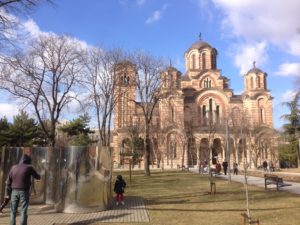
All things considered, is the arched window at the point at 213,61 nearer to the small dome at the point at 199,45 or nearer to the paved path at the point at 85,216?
the small dome at the point at 199,45

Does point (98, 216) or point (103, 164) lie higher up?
Result: point (103, 164)

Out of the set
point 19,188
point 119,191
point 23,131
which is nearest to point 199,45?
point 23,131

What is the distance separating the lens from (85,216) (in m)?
11.2

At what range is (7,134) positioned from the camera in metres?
39.4

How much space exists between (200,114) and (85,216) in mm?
53699

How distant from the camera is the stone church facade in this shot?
53656mm

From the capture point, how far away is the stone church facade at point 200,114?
53.7 m

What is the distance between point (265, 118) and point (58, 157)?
190 feet

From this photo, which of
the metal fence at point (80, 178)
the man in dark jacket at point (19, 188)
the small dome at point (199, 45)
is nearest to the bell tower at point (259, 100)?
the small dome at point (199, 45)

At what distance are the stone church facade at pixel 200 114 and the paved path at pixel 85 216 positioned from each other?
37.1m

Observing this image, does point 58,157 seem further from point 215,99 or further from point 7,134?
point 215,99

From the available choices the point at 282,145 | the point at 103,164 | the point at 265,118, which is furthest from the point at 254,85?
the point at 103,164

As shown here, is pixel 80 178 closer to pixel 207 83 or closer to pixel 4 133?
pixel 4 133

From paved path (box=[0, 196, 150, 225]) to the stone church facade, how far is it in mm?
37055
